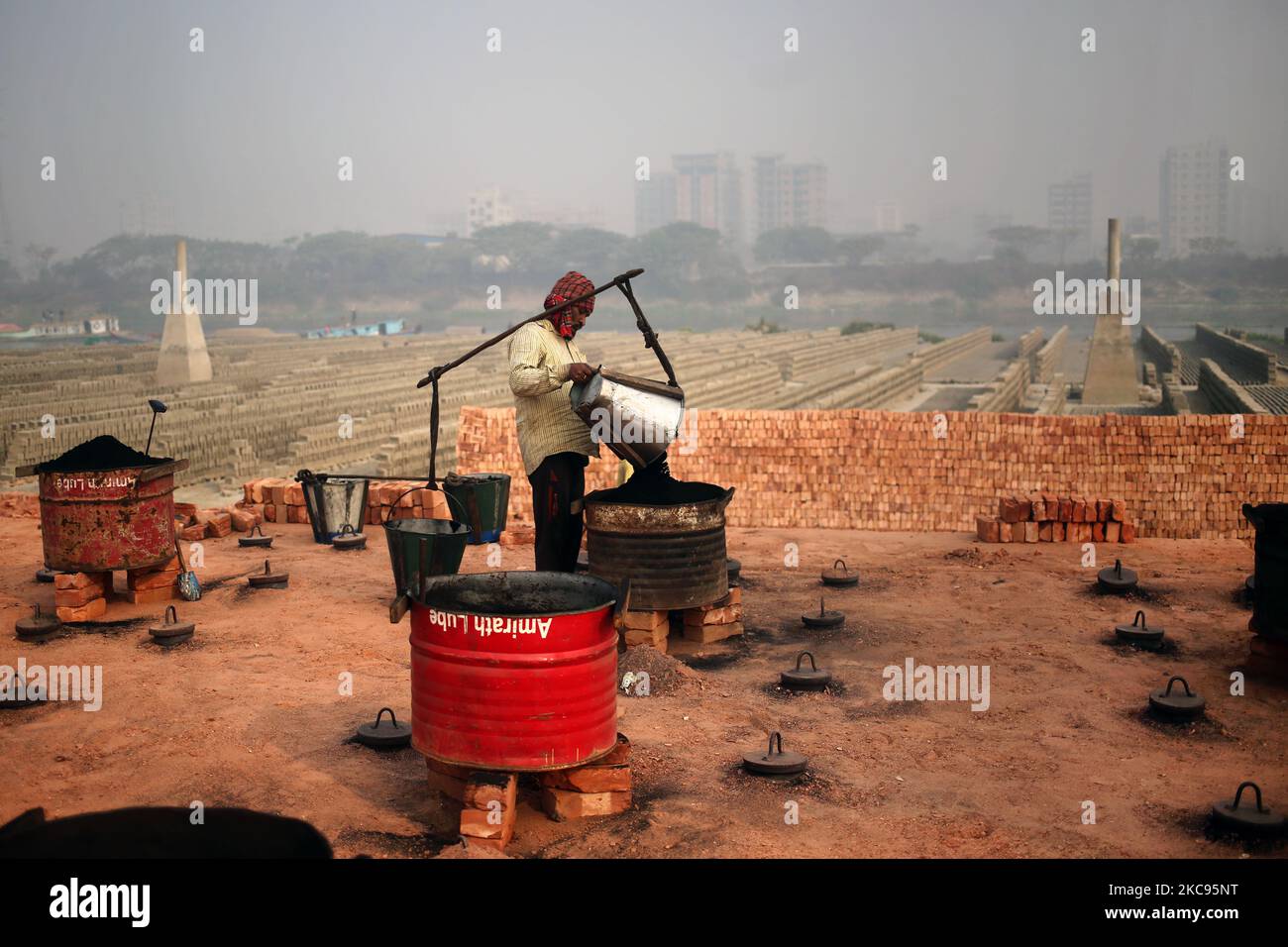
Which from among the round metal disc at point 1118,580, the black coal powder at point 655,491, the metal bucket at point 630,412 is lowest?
the round metal disc at point 1118,580

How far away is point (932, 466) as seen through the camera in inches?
485

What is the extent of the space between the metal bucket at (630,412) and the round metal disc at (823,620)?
4.81 ft

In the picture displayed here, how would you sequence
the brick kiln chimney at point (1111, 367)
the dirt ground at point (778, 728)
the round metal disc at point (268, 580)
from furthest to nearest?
1. the brick kiln chimney at point (1111, 367)
2. the round metal disc at point (268, 580)
3. the dirt ground at point (778, 728)

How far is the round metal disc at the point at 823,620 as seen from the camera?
7828mm

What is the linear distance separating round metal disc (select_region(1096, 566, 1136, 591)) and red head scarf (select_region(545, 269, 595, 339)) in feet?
13.5

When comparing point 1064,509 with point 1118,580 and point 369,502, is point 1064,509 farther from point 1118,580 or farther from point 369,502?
point 369,502

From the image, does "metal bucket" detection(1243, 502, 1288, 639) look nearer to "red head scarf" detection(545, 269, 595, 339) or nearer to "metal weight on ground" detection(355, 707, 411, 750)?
"red head scarf" detection(545, 269, 595, 339)

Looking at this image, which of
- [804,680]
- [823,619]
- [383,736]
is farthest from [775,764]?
[823,619]

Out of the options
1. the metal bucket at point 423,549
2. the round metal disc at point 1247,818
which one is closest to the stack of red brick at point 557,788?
the round metal disc at point 1247,818

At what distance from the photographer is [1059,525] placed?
34.2 ft

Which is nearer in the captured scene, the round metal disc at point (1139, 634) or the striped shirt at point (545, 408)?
the striped shirt at point (545, 408)

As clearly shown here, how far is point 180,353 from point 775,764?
32204mm

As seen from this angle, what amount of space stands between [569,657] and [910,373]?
3710 centimetres

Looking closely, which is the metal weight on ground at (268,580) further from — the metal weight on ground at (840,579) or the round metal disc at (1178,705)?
the round metal disc at (1178,705)
